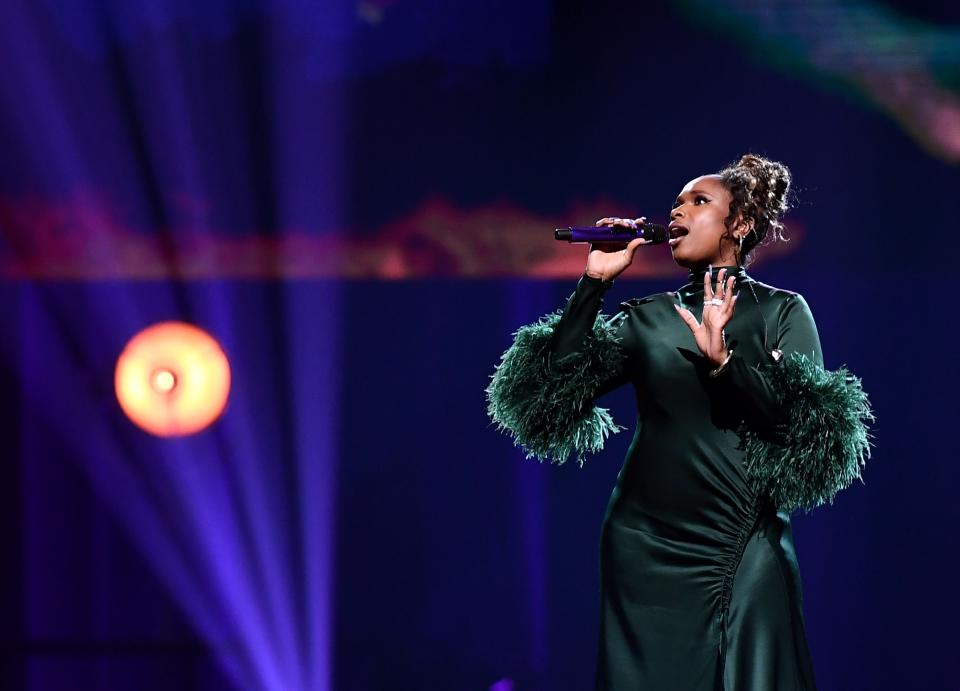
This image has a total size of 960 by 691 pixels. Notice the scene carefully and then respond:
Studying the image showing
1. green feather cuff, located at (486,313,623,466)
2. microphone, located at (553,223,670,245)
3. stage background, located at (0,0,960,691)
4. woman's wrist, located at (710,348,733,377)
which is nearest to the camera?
woman's wrist, located at (710,348,733,377)

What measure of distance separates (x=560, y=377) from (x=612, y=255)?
0.23m

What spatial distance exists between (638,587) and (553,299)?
5.55ft

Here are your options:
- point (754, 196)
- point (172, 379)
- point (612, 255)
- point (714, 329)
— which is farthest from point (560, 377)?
point (172, 379)

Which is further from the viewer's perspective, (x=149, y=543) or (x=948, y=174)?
(x=149, y=543)

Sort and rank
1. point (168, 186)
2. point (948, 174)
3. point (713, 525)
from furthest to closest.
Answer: point (168, 186)
point (948, 174)
point (713, 525)

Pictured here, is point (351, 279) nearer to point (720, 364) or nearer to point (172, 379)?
point (172, 379)

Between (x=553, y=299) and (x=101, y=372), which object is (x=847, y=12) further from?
(x=101, y=372)

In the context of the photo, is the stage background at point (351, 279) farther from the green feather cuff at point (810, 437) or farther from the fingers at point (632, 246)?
the green feather cuff at point (810, 437)

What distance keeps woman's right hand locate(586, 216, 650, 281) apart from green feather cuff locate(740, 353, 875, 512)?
0.29m

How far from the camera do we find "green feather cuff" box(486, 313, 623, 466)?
6.34 ft

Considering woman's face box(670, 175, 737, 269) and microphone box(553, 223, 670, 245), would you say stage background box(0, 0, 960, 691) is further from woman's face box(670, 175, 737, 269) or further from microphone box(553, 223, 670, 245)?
microphone box(553, 223, 670, 245)

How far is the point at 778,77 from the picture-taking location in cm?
337

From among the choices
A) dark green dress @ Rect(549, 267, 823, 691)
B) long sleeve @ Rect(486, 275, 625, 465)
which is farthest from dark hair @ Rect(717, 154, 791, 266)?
long sleeve @ Rect(486, 275, 625, 465)

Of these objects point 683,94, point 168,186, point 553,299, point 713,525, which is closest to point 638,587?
point 713,525
